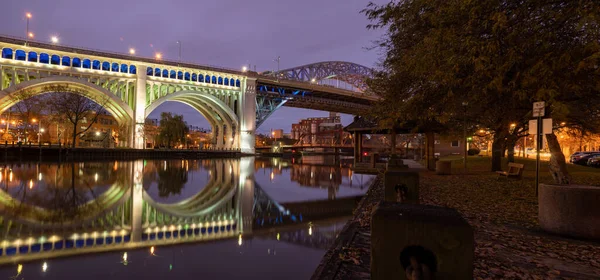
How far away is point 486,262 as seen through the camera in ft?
17.5

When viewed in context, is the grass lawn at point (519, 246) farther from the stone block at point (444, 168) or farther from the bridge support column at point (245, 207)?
the stone block at point (444, 168)

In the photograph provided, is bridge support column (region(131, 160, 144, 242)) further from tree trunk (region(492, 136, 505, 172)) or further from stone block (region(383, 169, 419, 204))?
tree trunk (region(492, 136, 505, 172))

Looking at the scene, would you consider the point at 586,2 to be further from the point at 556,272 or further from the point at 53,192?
the point at 53,192

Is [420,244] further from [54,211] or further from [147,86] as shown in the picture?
[147,86]

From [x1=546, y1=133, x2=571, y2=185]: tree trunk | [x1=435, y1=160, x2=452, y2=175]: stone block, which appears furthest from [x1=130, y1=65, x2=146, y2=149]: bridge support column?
[x1=546, y1=133, x2=571, y2=185]: tree trunk

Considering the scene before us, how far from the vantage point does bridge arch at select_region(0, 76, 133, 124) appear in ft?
150

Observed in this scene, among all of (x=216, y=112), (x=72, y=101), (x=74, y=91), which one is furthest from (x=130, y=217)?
(x=216, y=112)

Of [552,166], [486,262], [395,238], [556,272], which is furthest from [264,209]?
[552,166]

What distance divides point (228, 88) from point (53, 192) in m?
54.0

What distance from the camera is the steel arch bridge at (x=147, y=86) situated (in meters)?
46.7

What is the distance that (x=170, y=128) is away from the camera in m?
80.8

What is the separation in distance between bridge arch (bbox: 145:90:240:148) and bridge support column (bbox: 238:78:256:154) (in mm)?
1276

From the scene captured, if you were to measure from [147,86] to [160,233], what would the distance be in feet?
181

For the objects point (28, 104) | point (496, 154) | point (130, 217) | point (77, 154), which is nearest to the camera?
point (130, 217)
